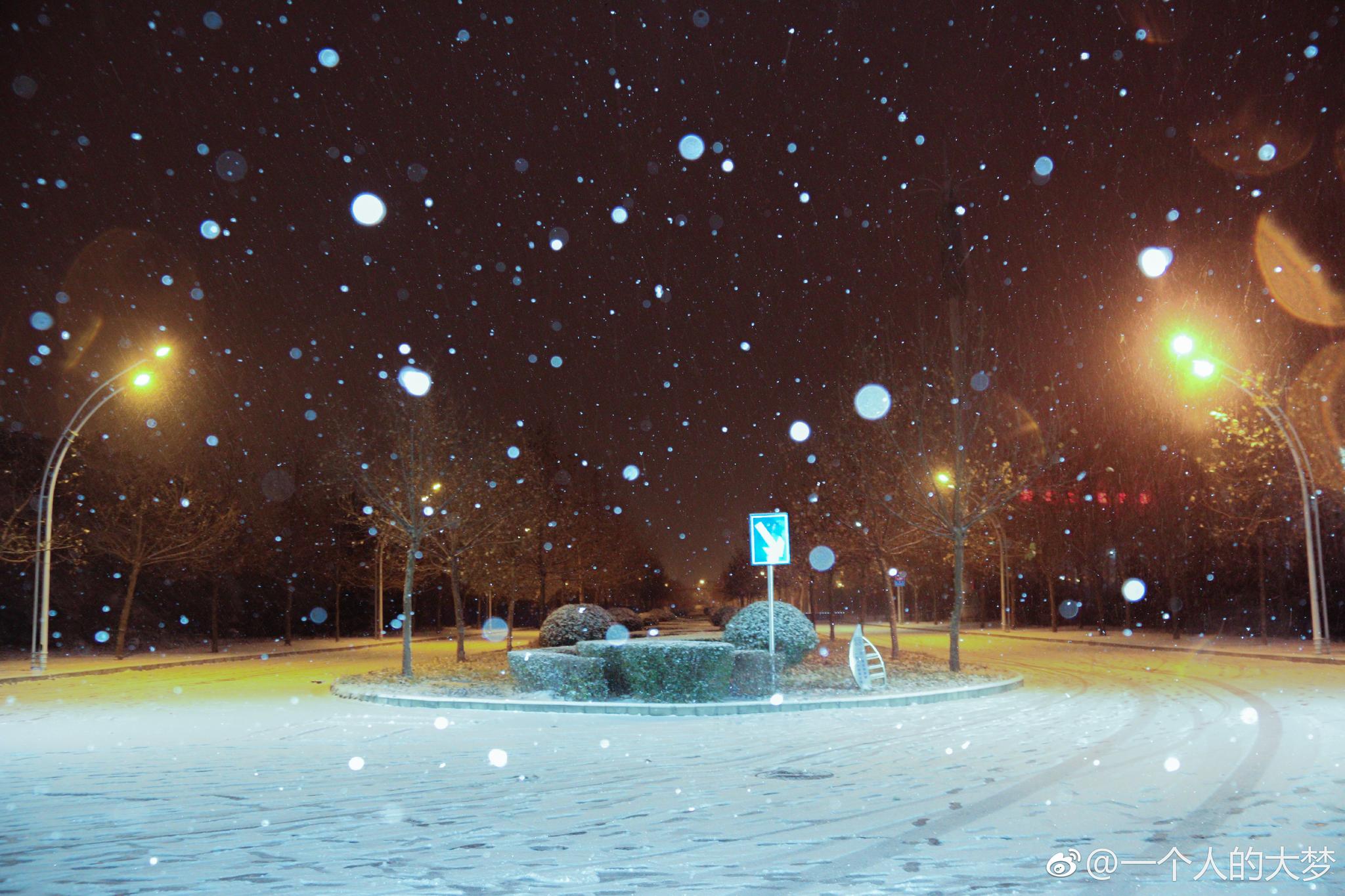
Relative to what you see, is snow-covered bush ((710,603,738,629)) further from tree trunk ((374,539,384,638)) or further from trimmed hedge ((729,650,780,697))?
trimmed hedge ((729,650,780,697))

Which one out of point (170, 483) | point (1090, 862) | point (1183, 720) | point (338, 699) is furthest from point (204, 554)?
point (1090, 862)

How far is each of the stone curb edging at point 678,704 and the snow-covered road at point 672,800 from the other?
597 millimetres

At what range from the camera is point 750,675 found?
1673 centimetres

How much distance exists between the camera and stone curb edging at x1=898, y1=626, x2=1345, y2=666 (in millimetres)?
25156

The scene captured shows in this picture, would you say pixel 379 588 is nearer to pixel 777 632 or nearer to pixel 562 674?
pixel 777 632

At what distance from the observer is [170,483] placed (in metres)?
32.7

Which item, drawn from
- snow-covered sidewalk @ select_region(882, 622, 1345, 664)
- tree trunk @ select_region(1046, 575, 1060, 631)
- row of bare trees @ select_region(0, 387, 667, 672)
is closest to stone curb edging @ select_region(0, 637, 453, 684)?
row of bare trees @ select_region(0, 387, 667, 672)

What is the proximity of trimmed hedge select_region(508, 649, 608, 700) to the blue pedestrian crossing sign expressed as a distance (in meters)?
3.47

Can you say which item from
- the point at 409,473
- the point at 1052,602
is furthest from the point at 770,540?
the point at 1052,602

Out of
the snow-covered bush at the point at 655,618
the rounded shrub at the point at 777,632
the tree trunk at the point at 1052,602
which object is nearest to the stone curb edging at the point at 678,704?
the rounded shrub at the point at 777,632

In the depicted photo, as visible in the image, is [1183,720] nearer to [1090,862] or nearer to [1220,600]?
[1090,862]

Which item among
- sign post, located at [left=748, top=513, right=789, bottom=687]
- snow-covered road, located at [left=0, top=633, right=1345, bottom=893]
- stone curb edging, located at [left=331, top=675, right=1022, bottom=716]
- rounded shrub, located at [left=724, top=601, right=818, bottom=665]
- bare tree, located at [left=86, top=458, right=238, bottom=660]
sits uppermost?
bare tree, located at [left=86, top=458, right=238, bottom=660]

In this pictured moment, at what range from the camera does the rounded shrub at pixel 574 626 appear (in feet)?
77.3

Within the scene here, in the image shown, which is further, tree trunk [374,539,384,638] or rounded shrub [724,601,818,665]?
tree trunk [374,539,384,638]
